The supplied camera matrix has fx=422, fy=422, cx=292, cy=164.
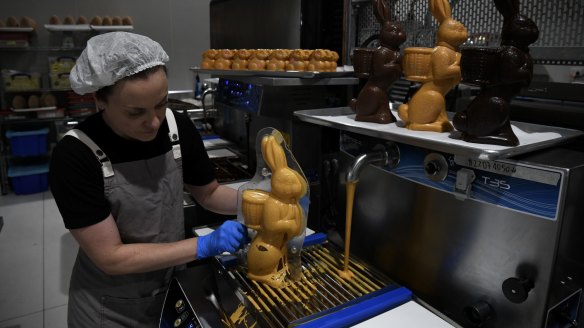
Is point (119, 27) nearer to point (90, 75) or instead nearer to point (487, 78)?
point (90, 75)

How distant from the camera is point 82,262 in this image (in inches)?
47.9

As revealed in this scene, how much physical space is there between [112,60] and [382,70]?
0.65 m

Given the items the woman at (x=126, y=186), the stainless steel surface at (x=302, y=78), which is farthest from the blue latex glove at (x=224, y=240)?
the stainless steel surface at (x=302, y=78)

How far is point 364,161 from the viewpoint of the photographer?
106cm

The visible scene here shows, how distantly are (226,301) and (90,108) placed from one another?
13.5 ft

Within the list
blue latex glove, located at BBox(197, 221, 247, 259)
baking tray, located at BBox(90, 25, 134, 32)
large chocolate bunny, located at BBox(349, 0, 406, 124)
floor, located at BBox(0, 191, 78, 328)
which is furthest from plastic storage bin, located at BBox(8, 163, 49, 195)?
large chocolate bunny, located at BBox(349, 0, 406, 124)

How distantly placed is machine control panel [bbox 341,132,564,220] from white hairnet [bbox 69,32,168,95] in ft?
2.15

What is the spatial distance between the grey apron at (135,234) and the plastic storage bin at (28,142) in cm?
337

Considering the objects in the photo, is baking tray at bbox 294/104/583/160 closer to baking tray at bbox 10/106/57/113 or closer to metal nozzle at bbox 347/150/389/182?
metal nozzle at bbox 347/150/389/182

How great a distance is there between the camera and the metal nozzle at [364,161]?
1037 mm

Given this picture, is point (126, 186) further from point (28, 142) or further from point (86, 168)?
point (28, 142)

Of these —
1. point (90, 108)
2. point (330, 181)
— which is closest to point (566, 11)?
point (330, 181)

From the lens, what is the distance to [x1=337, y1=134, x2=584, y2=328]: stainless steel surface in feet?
2.64

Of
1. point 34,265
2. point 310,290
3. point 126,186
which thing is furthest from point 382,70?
point 34,265
